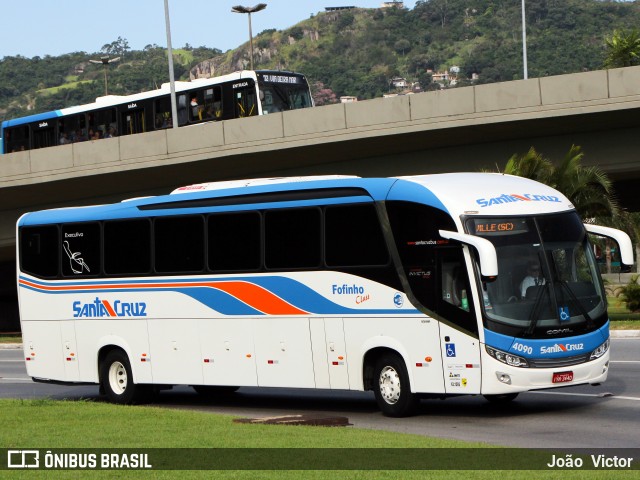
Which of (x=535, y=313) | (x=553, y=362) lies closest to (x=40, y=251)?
(x=535, y=313)

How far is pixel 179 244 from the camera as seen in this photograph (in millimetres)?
19141

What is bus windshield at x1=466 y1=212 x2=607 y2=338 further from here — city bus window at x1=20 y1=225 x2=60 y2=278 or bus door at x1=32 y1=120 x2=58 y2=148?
bus door at x1=32 y1=120 x2=58 y2=148

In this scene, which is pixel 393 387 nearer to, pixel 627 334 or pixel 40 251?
pixel 40 251

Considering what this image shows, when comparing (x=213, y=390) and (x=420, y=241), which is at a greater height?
(x=420, y=241)

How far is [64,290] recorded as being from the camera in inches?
819

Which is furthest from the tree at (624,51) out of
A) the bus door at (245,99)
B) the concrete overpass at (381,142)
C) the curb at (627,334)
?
the curb at (627,334)

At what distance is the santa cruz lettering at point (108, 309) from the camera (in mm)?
19688

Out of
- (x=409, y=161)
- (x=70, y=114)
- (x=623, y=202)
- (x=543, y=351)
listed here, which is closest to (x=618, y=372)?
(x=543, y=351)

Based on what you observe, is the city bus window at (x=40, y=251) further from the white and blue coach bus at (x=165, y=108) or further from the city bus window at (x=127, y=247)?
the white and blue coach bus at (x=165, y=108)

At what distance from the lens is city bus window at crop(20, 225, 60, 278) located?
2109cm

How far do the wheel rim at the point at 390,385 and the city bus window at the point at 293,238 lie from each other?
1954mm

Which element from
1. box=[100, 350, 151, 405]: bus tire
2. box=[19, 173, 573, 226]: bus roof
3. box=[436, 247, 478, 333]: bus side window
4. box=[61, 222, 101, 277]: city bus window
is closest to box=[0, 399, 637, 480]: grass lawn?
box=[436, 247, 478, 333]: bus side window

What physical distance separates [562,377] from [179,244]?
681 centimetres

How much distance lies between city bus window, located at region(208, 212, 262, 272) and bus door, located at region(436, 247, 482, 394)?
340cm
